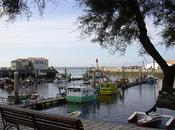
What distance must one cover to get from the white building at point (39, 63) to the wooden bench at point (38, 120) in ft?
379

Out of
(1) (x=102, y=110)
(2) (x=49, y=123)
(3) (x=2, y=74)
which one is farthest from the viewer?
(3) (x=2, y=74)

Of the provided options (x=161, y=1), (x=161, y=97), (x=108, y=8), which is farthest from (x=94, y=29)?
(x=161, y=97)

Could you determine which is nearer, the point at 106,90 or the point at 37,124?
the point at 37,124

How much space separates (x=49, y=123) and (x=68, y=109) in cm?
4190

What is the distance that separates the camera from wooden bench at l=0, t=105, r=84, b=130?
8398mm

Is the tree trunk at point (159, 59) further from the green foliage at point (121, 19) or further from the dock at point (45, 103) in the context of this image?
the dock at point (45, 103)

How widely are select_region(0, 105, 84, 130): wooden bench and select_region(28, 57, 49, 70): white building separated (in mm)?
115370

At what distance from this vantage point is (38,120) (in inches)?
379

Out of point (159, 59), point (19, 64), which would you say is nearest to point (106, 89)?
point (159, 59)

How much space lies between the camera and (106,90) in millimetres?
67062

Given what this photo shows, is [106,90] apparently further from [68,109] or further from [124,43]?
[124,43]

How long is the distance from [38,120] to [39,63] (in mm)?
120433

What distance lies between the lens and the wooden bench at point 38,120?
8.40 meters

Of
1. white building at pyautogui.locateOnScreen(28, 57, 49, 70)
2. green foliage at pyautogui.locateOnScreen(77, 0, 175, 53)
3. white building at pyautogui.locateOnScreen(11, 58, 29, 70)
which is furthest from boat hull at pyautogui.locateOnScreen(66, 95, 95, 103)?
white building at pyautogui.locateOnScreen(28, 57, 49, 70)
